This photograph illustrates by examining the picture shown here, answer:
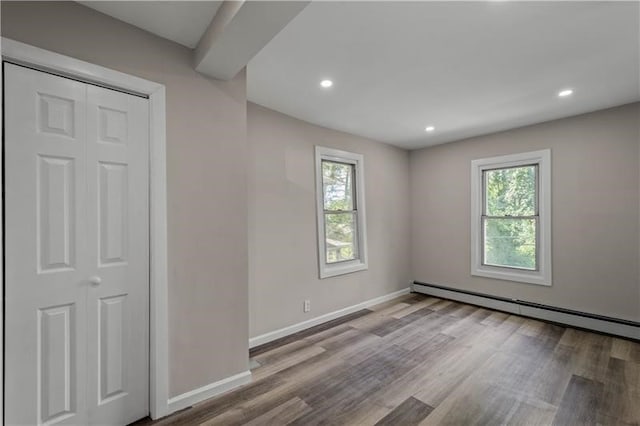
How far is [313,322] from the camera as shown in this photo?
11.2 ft

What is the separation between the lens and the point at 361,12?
1641 millimetres

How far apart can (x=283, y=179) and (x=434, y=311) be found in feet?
9.06

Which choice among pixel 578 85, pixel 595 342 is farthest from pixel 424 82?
pixel 595 342

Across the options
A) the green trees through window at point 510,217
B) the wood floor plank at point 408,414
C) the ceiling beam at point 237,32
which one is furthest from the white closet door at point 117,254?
the green trees through window at point 510,217

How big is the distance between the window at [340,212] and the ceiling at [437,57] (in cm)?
66

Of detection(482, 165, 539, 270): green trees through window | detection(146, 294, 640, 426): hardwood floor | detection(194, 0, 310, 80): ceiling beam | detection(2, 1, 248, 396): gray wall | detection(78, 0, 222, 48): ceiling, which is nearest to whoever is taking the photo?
detection(194, 0, 310, 80): ceiling beam

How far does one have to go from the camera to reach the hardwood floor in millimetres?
1870

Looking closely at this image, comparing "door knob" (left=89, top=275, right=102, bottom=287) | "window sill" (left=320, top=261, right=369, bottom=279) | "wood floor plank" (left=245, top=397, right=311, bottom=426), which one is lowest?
"wood floor plank" (left=245, top=397, right=311, bottom=426)

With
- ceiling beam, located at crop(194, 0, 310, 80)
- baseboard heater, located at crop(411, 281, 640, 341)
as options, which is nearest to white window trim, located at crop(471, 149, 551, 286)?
baseboard heater, located at crop(411, 281, 640, 341)

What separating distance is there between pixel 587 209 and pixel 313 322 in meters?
3.48

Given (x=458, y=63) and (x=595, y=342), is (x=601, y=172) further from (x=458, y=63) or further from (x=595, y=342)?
(x=458, y=63)

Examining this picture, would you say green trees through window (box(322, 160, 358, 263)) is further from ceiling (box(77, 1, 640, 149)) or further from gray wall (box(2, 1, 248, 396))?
gray wall (box(2, 1, 248, 396))

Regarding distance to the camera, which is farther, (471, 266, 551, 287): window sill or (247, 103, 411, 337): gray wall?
(471, 266, 551, 287): window sill

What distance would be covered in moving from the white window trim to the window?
1648 millimetres
